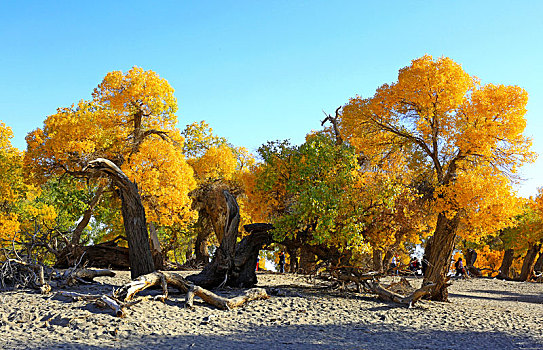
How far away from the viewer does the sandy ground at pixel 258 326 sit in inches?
329

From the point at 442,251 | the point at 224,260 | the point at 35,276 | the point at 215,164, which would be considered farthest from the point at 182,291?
the point at 215,164

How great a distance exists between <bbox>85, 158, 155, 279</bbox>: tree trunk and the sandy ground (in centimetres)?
112

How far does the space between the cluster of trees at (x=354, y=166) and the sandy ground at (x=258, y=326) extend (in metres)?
2.34

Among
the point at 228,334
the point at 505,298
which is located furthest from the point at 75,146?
the point at 505,298

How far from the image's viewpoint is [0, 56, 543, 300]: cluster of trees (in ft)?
47.7

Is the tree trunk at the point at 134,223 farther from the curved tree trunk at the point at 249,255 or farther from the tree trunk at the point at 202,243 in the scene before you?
the tree trunk at the point at 202,243

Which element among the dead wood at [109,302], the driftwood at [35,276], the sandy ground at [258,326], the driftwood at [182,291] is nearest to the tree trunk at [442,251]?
the sandy ground at [258,326]

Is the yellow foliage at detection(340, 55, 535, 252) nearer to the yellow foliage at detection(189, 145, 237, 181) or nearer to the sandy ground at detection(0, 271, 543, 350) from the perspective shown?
the sandy ground at detection(0, 271, 543, 350)

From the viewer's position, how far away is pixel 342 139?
71.6ft

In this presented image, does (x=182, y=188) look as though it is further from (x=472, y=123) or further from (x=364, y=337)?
(x=364, y=337)

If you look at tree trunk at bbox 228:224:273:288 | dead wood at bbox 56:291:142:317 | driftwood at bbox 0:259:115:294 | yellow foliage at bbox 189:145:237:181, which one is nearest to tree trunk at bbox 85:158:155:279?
driftwood at bbox 0:259:115:294

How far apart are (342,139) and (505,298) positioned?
426 inches

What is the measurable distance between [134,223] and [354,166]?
702 cm

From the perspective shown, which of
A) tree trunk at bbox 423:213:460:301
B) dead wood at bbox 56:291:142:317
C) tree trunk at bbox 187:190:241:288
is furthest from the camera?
tree trunk at bbox 423:213:460:301
